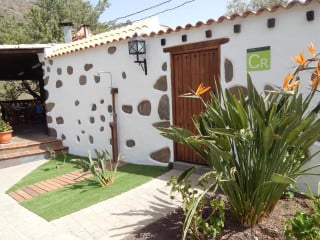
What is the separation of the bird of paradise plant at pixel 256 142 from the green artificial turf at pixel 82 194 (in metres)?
2.09

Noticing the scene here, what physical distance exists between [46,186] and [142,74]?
2.72m

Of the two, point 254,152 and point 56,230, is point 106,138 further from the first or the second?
point 254,152

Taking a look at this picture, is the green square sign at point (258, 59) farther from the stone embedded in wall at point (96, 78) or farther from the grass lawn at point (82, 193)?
the stone embedded in wall at point (96, 78)

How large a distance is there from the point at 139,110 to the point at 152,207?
97.8 inches

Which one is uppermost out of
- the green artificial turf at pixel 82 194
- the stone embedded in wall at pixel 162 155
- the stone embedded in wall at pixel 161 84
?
the stone embedded in wall at pixel 161 84

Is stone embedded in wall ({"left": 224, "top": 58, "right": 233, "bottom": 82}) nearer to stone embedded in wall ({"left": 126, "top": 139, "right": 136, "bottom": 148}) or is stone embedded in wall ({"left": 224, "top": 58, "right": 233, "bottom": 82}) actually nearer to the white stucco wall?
the white stucco wall

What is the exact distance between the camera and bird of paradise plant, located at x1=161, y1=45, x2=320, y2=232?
2.47 m

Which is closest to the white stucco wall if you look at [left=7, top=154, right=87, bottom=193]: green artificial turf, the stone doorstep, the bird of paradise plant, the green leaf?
[left=7, top=154, right=87, bottom=193]: green artificial turf

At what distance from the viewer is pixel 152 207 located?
3.80 metres

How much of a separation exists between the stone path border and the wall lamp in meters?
2.32

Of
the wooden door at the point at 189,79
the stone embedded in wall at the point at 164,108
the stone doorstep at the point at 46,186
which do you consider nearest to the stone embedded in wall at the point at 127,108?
the stone embedded in wall at the point at 164,108

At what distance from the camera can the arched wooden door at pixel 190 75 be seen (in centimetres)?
468

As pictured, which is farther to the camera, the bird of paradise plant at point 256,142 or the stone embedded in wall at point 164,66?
the stone embedded in wall at point 164,66

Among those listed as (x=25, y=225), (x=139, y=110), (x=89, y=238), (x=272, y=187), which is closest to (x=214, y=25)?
(x=139, y=110)
